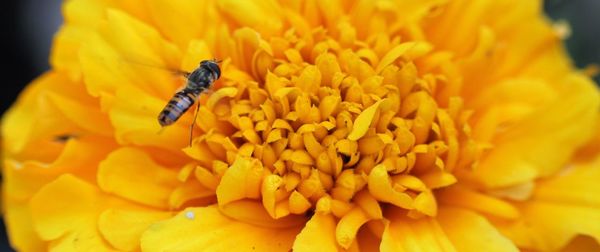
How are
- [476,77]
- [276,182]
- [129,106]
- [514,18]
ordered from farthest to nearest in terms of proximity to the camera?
1. [514,18]
2. [476,77]
3. [129,106]
4. [276,182]

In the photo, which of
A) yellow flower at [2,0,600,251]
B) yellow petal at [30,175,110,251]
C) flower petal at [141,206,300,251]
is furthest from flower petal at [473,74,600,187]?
yellow petal at [30,175,110,251]

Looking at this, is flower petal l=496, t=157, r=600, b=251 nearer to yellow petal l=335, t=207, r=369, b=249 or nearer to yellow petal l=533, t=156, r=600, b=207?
yellow petal l=533, t=156, r=600, b=207

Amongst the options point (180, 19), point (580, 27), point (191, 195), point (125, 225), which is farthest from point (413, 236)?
point (580, 27)

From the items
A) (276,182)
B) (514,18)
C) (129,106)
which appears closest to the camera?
(276,182)

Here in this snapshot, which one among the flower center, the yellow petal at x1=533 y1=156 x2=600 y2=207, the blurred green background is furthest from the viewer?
the blurred green background

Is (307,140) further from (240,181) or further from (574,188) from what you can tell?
(574,188)

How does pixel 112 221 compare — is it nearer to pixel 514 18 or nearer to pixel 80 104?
pixel 80 104

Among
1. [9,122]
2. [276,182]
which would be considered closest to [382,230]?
[276,182]
